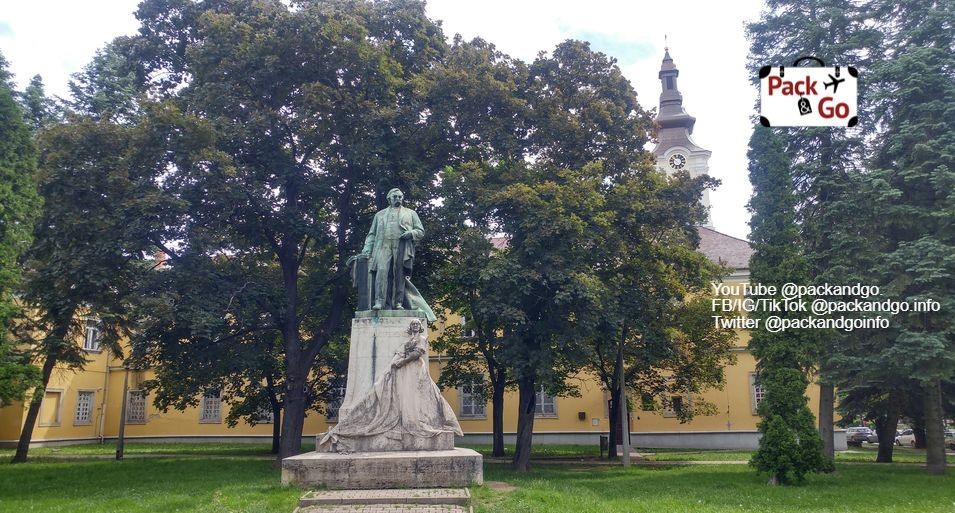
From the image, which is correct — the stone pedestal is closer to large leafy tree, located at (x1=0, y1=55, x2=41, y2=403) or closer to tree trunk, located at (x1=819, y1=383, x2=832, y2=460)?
large leafy tree, located at (x1=0, y1=55, x2=41, y2=403)

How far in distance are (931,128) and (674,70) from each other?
43900mm

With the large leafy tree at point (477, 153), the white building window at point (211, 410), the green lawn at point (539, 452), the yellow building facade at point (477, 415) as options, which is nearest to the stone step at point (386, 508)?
the large leafy tree at point (477, 153)

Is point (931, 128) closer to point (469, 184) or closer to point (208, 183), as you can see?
point (469, 184)

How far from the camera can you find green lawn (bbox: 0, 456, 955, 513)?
11.0m

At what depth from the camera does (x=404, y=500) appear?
998 centimetres

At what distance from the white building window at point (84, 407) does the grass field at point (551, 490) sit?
16394 mm

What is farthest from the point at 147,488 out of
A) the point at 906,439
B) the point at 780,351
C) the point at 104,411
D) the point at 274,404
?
the point at 906,439

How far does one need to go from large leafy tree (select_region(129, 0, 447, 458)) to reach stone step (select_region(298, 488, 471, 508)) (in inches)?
363

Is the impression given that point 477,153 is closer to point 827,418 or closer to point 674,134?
point 827,418

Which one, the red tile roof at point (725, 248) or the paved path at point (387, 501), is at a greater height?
the red tile roof at point (725, 248)

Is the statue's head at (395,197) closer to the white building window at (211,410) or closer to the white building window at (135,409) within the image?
the white building window at (211,410)

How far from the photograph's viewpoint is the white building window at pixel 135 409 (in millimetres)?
36656

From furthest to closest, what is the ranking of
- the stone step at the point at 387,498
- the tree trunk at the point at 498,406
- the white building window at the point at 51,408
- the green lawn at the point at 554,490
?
the white building window at the point at 51,408
the tree trunk at the point at 498,406
the green lawn at the point at 554,490
the stone step at the point at 387,498

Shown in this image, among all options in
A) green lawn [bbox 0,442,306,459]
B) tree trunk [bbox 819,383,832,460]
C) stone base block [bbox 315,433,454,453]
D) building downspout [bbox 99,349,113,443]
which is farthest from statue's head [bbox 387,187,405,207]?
building downspout [bbox 99,349,113,443]
